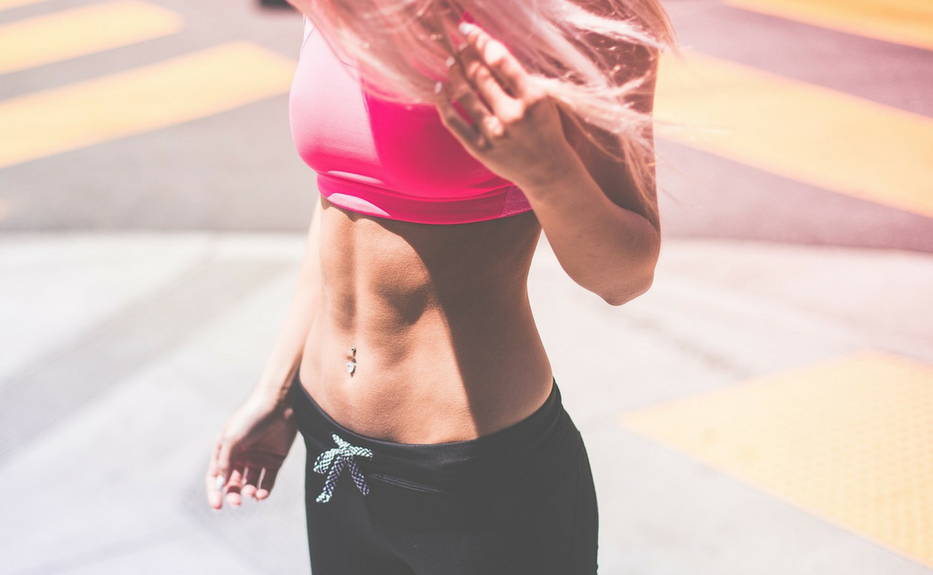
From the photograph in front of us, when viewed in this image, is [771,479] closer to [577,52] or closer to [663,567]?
[663,567]

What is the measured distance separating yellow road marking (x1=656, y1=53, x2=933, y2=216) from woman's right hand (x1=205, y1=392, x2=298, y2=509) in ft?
13.3

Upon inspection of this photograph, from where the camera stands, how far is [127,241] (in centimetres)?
514

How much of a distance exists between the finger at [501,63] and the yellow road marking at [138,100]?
18.4 ft

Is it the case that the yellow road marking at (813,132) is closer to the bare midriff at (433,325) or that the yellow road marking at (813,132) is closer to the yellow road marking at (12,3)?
the bare midriff at (433,325)

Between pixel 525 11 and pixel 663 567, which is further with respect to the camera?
pixel 663 567

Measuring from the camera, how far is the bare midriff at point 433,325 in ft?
4.67

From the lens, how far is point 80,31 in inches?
325

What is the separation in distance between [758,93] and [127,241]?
13.4 ft

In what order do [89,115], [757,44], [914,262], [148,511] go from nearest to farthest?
[148,511] → [914,262] → [89,115] → [757,44]

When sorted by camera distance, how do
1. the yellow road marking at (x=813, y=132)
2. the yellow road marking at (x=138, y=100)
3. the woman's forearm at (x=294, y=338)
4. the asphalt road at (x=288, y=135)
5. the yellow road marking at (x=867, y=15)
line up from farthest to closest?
the yellow road marking at (x=867, y=15) → the yellow road marking at (x=138, y=100) → the yellow road marking at (x=813, y=132) → the asphalt road at (x=288, y=135) → the woman's forearm at (x=294, y=338)

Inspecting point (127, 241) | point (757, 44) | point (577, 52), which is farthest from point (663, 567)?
point (757, 44)

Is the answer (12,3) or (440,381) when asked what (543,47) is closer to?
(440,381)

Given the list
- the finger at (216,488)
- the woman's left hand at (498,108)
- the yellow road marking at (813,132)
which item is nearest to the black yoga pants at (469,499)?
the finger at (216,488)

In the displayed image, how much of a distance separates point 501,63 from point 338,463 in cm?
76
